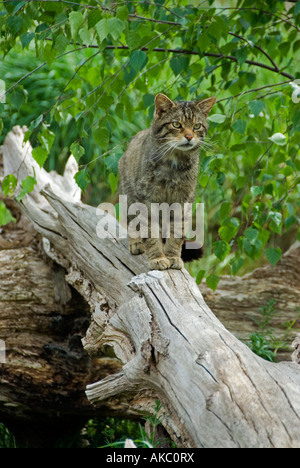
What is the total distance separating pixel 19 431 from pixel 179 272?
1.74 metres

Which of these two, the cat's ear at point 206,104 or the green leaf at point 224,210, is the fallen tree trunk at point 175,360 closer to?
the green leaf at point 224,210

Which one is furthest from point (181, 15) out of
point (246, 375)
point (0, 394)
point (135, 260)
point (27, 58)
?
point (27, 58)

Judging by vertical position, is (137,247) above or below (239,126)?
below

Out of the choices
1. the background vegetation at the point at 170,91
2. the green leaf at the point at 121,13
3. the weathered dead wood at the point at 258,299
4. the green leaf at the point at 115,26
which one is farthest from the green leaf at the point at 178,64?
the weathered dead wood at the point at 258,299

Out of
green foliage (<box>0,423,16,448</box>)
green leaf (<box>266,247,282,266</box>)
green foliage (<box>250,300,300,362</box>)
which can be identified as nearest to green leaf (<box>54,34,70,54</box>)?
green leaf (<box>266,247,282,266</box>)

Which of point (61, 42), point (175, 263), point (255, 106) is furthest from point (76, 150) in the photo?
point (255, 106)

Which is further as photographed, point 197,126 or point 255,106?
point 197,126

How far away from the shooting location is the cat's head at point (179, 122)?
314cm

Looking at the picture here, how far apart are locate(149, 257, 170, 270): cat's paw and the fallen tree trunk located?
8 cm

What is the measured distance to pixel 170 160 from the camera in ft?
10.6

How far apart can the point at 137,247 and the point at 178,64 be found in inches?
41.1

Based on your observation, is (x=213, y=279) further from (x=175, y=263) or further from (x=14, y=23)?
(x=14, y=23)

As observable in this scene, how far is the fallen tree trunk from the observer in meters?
1.75

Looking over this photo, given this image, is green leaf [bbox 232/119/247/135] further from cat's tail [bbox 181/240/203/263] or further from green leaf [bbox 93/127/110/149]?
cat's tail [bbox 181/240/203/263]
